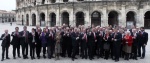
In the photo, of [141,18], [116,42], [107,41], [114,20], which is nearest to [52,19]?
[114,20]

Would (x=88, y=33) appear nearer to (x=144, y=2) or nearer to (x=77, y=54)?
(x=77, y=54)

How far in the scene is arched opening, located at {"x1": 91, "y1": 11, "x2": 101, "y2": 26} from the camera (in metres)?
32.5

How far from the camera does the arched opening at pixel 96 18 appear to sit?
32469mm

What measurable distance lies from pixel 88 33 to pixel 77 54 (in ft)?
5.99

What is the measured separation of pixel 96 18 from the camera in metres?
33.0

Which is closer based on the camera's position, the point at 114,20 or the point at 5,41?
the point at 5,41

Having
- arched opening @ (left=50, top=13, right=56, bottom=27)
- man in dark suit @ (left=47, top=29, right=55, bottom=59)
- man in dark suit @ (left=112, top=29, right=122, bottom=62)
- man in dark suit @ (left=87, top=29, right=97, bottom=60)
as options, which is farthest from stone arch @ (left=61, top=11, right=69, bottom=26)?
man in dark suit @ (left=112, top=29, right=122, bottom=62)

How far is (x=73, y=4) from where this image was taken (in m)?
32.2

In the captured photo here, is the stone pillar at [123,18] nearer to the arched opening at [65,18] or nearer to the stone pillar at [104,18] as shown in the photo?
the stone pillar at [104,18]

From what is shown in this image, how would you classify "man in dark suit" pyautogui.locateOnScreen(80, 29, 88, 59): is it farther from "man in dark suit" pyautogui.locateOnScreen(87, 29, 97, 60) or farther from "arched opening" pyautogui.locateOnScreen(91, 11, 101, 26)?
"arched opening" pyautogui.locateOnScreen(91, 11, 101, 26)

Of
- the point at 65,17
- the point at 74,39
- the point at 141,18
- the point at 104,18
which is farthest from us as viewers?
the point at 65,17

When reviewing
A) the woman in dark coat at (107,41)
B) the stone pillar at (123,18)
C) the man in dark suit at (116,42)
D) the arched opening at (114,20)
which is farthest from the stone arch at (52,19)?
the man in dark suit at (116,42)

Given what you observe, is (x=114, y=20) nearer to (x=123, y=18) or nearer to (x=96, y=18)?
(x=123, y=18)

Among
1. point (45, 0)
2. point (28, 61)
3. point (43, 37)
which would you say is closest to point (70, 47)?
point (43, 37)
